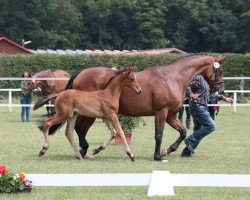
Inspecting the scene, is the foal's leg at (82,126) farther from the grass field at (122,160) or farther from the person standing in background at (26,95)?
the person standing in background at (26,95)

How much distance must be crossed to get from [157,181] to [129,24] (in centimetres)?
6461

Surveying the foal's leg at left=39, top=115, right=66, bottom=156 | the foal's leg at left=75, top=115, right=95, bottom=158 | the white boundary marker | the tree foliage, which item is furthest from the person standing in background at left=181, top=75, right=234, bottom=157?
the tree foliage

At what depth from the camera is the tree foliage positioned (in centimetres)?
6862

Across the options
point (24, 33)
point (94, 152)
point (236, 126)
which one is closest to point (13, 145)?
point (94, 152)

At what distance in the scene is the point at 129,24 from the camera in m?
74.1

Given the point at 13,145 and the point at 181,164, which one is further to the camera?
the point at 13,145

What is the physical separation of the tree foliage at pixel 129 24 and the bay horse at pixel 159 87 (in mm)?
53075

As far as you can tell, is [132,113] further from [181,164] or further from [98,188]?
[98,188]

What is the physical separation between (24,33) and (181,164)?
187 feet

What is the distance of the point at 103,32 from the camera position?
72.9 meters

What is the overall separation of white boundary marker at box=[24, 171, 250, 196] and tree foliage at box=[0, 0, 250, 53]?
190 feet

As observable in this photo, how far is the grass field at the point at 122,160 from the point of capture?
33.6 ft

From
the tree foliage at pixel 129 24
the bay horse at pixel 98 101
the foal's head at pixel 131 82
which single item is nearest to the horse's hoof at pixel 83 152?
the bay horse at pixel 98 101

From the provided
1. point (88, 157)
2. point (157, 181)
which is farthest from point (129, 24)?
point (157, 181)
